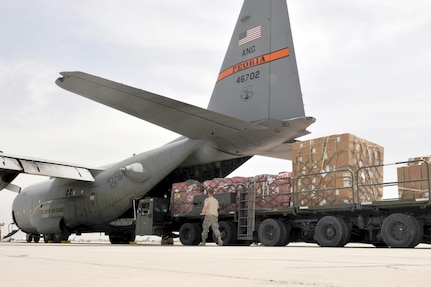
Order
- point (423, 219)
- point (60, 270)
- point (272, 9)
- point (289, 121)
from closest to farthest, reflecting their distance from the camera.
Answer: point (60, 270) < point (423, 219) < point (289, 121) < point (272, 9)

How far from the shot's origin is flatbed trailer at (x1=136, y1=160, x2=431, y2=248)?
11.6 m

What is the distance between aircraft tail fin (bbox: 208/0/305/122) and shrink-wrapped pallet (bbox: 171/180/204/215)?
310 centimetres

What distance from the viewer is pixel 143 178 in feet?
60.2

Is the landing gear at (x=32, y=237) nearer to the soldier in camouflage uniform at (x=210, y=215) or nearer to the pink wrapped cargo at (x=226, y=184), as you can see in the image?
the pink wrapped cargo at (x=226, y=184)

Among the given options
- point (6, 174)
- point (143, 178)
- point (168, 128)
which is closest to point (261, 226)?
point (168, 128)

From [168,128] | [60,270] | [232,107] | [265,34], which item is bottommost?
[60,270]

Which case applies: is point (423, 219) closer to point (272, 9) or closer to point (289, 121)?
point (289, 121)

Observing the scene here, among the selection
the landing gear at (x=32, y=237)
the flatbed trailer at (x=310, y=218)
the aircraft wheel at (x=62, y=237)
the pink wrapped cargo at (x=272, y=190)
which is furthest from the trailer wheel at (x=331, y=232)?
the landing gear at (x=32, y=237)

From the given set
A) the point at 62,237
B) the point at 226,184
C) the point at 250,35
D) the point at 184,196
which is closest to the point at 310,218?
the point at 226,184

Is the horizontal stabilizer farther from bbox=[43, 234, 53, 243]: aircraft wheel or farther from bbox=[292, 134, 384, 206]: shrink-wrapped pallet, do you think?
bbox=[43, 234, 53, 243]: aircraft wheel

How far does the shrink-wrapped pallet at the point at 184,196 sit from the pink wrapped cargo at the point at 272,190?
7.80 feet

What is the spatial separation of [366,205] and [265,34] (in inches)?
306

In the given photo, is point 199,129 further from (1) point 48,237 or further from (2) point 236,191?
(1) point 48,237

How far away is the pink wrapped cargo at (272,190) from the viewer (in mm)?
14578
